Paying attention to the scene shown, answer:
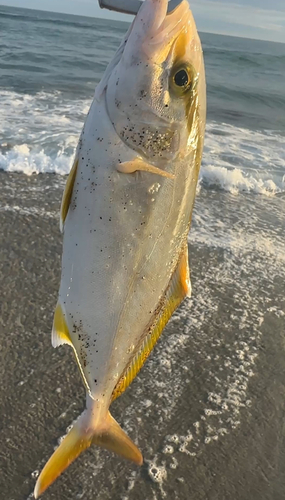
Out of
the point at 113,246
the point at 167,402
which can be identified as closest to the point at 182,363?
the point at 167,402

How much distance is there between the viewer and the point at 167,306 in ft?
6.33

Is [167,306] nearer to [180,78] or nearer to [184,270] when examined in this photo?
[184,270]

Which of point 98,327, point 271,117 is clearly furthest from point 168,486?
point 271,117

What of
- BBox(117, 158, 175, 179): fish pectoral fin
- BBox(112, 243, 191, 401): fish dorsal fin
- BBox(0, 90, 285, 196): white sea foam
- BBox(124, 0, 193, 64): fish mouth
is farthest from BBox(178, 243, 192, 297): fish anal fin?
BBox(0, 90, 285, 196): white sea foam

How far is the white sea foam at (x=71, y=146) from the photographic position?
7.47 m

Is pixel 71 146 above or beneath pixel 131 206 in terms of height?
beneath

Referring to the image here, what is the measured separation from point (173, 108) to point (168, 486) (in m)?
2.27

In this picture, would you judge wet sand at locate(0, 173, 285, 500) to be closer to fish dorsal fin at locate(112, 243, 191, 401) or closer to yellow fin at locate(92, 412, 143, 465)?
yellow fin at locate(92, 412, 143, 465)

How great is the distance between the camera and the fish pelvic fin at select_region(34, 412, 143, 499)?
6.41 ft

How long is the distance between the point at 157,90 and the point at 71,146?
22.6 ft

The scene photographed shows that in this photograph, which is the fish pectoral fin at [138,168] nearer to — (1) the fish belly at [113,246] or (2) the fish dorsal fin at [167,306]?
(1) the fish belly at [113,246]

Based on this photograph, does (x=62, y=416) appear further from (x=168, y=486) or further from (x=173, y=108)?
(x=173, y=108)

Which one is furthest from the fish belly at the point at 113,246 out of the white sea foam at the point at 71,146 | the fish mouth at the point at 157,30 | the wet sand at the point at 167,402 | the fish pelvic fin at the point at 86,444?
the white sea foam at the point at 71,146

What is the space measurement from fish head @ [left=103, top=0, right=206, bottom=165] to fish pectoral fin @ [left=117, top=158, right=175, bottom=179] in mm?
57
